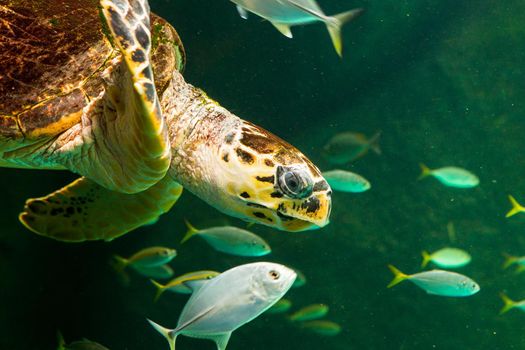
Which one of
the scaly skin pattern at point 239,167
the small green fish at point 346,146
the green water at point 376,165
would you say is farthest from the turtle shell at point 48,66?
the green water at point 376,165

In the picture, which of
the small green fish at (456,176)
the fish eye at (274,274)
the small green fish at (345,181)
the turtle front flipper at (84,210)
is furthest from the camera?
the small green fish at (456,176)

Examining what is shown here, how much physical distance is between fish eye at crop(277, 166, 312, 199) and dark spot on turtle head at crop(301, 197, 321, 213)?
21 millimetres

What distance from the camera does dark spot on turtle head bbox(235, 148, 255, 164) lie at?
5.05 ft

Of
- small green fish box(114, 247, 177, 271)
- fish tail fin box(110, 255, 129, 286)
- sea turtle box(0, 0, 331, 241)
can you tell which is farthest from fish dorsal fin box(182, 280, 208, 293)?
fish tail fin box(110, 255, 129, 286)

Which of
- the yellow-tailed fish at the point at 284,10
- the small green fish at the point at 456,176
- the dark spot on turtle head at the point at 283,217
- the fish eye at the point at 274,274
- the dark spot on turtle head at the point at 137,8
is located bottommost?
the fish eye at the point at 274,274

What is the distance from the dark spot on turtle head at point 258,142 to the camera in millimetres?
1553

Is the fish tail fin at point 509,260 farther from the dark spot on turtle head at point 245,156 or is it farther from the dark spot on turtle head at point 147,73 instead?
the dark spot on turtle head at point 147,73

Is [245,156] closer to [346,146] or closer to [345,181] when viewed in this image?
[345,181]

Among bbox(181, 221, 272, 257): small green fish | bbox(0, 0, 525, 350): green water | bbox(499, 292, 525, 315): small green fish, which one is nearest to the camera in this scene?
bbox(181, 221, 272, 257): small green fish

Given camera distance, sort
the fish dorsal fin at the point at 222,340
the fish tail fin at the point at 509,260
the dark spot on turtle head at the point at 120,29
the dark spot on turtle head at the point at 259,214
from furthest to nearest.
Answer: the fish tail fin at the point at 509,260, the fish dorsal fin at the point at 222,340, the dark spot on turtle head at the point at 259,214, the dark spot on turtle head at the point at 120,29

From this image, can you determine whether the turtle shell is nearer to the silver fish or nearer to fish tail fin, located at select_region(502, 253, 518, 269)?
the silver fish

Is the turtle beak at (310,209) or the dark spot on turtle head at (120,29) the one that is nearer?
the dark spot on turtle head at (120,29)

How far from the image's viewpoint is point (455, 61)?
5.38 m

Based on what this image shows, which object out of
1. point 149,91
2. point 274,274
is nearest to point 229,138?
point 149,91
